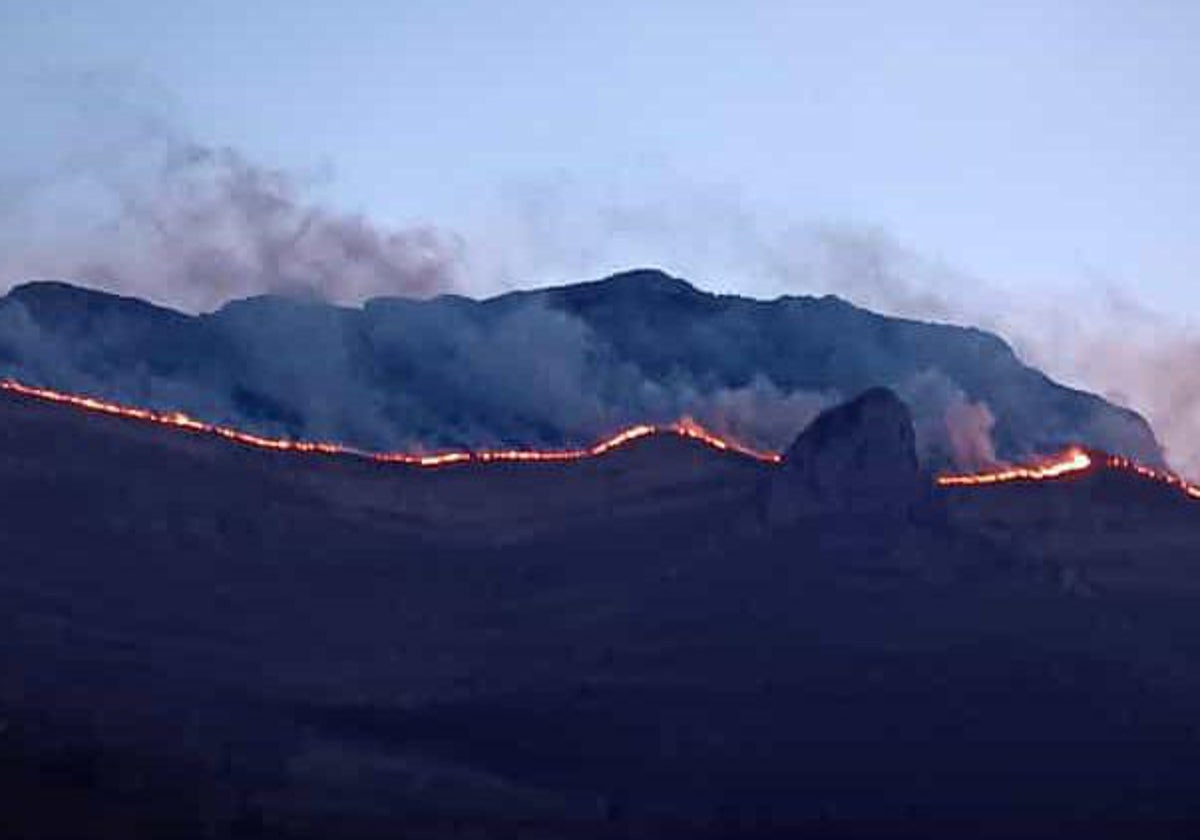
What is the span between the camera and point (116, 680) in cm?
8969

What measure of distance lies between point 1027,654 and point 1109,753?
830cm

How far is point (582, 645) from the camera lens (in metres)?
101

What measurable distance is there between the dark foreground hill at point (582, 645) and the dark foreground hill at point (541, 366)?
33.0m

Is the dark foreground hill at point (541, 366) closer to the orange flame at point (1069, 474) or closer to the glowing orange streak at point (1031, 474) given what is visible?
the glowing orange streak at point (1031, 474)

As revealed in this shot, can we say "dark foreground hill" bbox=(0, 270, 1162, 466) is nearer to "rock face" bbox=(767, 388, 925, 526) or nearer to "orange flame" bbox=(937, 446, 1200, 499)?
"orange flame" bbox=(937, 446, 1200, 499)

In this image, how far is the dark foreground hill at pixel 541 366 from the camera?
15600cm

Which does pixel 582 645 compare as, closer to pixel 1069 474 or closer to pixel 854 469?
pixel 854 469

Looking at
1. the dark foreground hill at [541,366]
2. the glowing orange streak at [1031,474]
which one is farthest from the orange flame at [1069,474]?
the dark foreground hill at [541,366]

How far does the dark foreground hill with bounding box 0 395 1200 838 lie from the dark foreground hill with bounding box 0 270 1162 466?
33.0 m

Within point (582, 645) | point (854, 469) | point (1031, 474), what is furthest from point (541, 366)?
point (582, 645)

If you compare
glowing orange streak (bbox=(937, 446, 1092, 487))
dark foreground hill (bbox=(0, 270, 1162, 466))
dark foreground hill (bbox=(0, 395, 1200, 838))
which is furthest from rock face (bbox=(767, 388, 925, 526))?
dark foreground hill (bbox=(0, 270, 1162, 466))

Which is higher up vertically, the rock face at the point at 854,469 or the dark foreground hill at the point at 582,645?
the rock face at the point at 854,469

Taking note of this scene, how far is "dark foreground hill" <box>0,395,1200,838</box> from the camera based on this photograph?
3282 inches

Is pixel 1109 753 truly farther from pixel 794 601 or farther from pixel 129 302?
pixel 129 302
